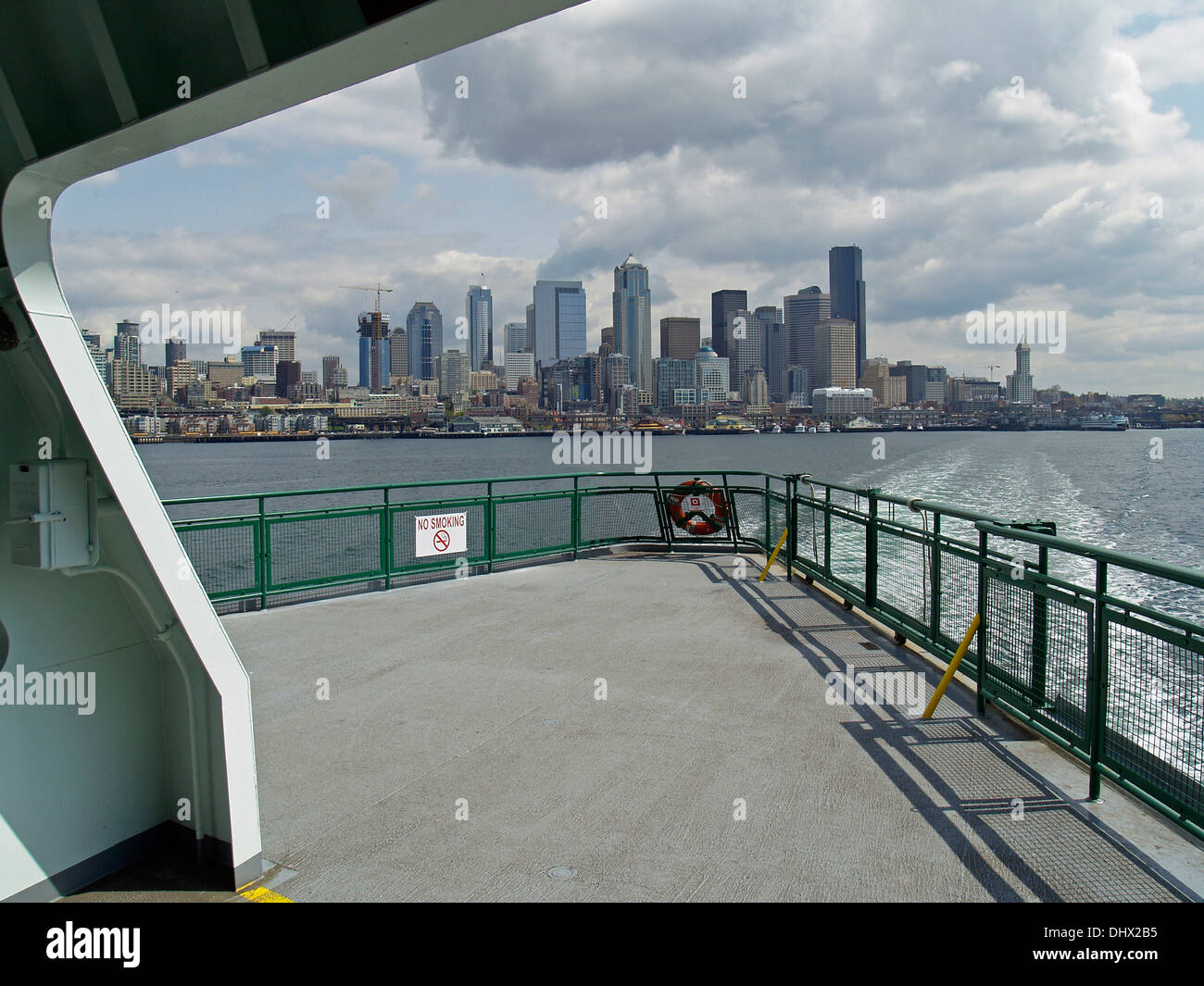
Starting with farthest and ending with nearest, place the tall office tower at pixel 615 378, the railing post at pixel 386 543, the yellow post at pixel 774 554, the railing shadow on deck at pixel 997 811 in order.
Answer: the tall office tower at pixel 615 378
the yellow post at pixel 774 554
the railing post at pixel 386 543
the railing shadow on deck at pixel 997 811

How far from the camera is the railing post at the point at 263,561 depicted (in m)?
10.7

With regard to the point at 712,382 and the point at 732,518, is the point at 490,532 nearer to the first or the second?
the point at 732,518

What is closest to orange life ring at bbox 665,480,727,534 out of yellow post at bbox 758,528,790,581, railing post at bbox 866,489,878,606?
A: yellow post at bbox 758,528,790,581

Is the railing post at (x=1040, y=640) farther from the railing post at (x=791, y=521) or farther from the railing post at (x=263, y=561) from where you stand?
the railing post at (x=263, y=561)

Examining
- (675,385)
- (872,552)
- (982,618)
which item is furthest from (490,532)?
(675,385)

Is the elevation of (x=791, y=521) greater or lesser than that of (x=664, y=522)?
greater

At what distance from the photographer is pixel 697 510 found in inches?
624

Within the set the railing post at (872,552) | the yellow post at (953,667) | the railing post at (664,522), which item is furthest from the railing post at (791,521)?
the yellow post at (953,667)

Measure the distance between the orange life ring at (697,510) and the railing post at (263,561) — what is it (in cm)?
758

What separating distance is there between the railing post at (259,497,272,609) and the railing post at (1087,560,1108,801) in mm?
9458

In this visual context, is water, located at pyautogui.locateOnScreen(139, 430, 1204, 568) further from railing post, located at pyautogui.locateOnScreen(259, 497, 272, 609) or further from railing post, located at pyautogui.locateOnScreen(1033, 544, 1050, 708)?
railing post, located at pyautogui.locateOnScreen(259, 497, 272, 609)

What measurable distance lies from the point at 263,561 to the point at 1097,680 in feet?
31.4
